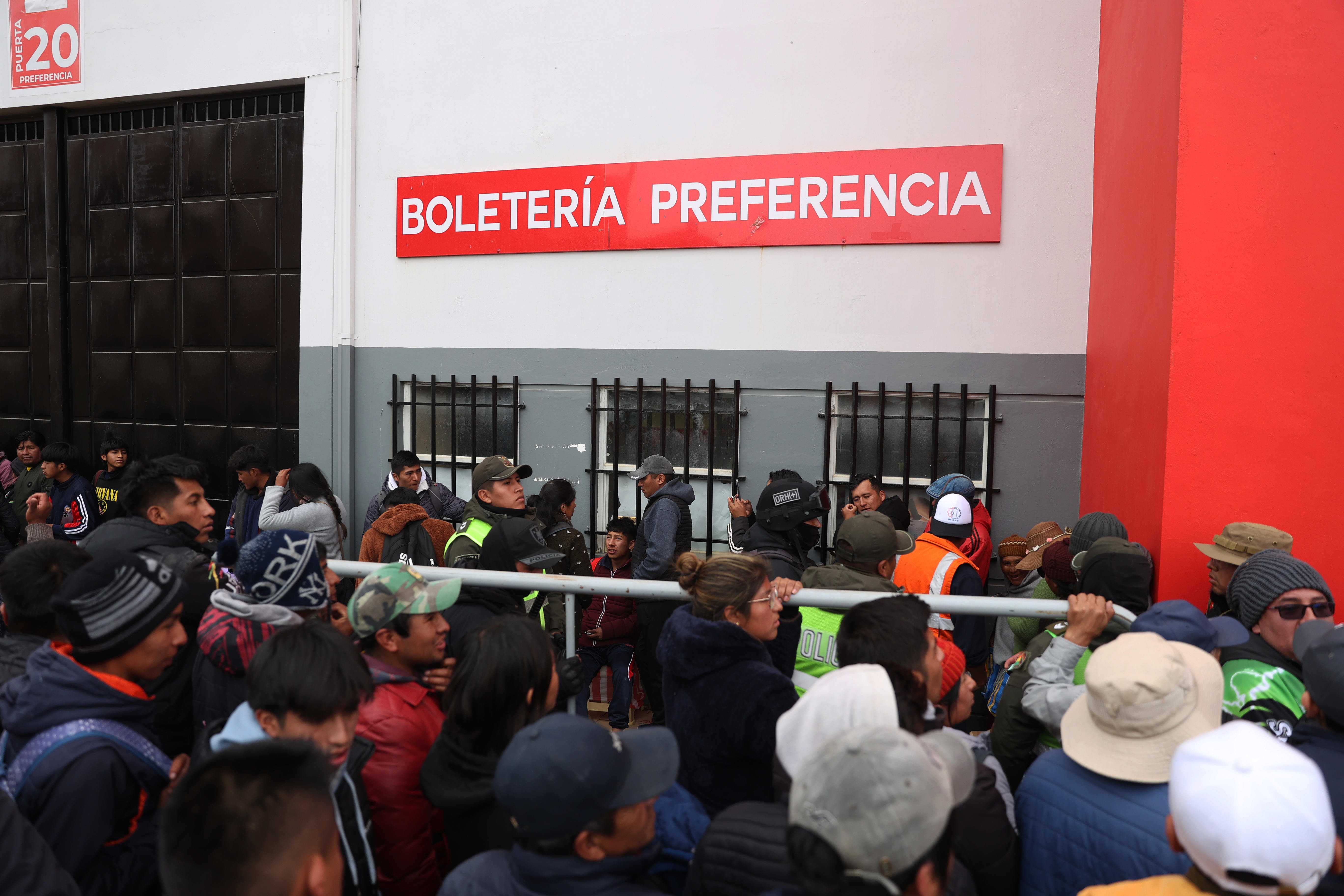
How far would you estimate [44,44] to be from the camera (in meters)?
8.23

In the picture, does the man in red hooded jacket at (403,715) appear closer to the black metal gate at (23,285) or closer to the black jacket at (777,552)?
the black jacket at (777,552)

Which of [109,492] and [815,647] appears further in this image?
[109,492]

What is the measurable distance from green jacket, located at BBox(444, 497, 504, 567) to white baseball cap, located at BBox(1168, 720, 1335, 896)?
328 centimetres

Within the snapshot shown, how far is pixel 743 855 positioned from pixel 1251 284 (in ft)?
10.2

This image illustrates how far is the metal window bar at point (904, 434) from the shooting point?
5883mm

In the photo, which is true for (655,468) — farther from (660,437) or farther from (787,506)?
(787,506)

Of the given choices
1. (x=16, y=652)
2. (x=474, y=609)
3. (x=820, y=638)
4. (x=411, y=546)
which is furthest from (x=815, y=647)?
(x=411, y=546)

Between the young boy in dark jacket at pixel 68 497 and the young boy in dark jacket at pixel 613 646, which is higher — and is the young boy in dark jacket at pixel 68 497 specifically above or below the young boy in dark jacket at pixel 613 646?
above

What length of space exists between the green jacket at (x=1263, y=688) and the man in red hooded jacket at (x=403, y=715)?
88.1 inches

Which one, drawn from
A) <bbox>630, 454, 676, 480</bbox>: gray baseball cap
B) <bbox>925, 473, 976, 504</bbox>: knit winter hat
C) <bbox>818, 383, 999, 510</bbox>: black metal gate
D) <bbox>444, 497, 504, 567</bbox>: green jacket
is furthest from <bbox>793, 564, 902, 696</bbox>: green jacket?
<bbox>818, 383, 999, 510</bbox>: black metal gate

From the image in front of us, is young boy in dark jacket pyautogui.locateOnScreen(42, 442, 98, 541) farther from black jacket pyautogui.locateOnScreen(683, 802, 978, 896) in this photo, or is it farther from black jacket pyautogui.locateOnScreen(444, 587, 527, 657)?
black jacket pyautogui.locateOnScreen(683, 802, 978, 896)

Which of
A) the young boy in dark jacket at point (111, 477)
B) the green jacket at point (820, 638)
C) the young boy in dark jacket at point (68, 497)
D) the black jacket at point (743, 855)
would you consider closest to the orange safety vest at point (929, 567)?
the green jacket at point (820, 638)

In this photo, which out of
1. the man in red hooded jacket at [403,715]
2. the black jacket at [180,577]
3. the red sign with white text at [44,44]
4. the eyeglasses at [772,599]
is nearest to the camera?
the man in red hooded jacket at [403,715]

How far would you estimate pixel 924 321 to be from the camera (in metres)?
5.92
